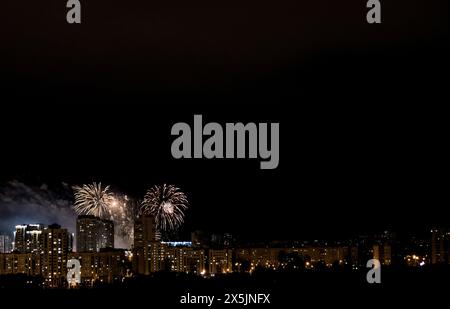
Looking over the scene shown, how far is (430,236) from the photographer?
4869cm

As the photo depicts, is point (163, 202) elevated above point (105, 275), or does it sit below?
above

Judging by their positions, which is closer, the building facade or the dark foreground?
the dark foreground

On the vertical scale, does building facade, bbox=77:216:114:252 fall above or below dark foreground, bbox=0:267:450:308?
above
